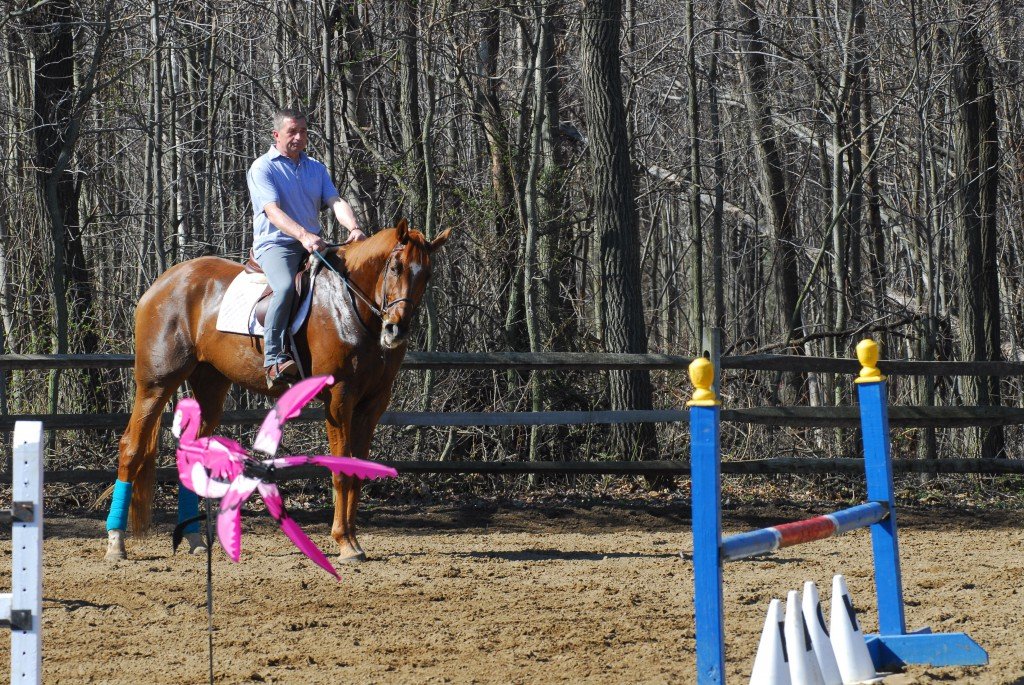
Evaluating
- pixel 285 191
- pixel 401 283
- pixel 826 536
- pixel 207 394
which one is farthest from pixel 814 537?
pixel 207 394

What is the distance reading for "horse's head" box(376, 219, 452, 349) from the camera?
21.1ft

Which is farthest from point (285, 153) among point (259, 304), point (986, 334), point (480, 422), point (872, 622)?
point (986, 334)

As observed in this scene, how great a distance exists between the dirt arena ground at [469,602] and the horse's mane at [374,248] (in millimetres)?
1905

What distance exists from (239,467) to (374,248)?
3702 mm

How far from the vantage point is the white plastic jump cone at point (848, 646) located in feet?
13.4

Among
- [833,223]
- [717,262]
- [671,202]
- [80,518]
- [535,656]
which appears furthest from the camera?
[671,202]

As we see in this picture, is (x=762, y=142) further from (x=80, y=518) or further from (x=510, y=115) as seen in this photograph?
(x=80, y=518)

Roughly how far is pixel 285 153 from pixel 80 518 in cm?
388

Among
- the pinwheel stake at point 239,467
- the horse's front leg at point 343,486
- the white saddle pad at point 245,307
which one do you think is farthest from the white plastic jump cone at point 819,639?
the white saddle pad at point 245,307

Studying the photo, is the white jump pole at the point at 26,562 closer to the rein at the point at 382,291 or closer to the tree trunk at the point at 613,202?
the rein at the point at 382,291

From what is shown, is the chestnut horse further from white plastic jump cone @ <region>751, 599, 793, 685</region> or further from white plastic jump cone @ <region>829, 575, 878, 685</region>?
white plastic jump cone @ <region>751, 599, 793, 685</region>

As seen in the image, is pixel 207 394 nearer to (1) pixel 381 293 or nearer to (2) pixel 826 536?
(1) pixel 381 293

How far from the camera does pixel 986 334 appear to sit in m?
11.6

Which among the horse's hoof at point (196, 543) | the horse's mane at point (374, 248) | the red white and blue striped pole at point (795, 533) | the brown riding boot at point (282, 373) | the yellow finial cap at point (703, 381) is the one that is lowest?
the horse's hoof at point (196, 543)
